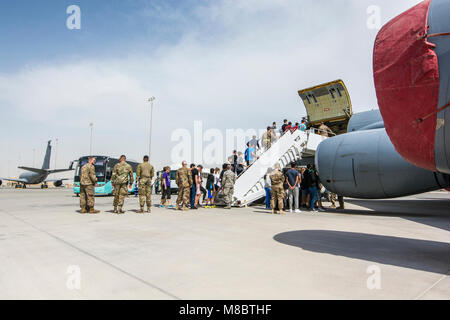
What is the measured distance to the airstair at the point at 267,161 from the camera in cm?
1209

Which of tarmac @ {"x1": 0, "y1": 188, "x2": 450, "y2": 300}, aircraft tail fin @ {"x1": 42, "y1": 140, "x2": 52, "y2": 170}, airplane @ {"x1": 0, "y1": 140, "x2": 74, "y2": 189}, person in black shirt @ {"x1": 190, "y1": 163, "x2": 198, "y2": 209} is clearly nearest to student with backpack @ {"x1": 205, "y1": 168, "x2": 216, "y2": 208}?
person in black shirt @ {"x1": 190, "y1": 163, "x2": 198, "y2": 209}

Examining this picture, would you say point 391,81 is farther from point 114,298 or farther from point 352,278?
point 114,298

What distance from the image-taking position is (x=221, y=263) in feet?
11.6

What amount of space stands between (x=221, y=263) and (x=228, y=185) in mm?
7818

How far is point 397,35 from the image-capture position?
369 cm

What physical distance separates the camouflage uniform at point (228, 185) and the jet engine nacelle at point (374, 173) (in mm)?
4443

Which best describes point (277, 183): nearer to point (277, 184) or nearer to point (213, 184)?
point (277, 184)

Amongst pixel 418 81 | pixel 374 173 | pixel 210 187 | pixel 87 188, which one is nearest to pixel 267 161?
pixel 210 187

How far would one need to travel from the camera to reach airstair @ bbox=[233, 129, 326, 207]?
39.7 ft

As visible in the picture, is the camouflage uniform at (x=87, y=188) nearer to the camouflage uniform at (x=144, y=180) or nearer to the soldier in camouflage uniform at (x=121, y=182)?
the soldier in camouflage uniform at (x=121, y=182)

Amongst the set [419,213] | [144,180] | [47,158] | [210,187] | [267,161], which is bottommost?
[419,213]

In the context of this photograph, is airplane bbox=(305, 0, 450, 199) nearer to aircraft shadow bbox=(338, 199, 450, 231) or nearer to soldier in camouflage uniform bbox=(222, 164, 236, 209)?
aircraft shadow bbox=(338, 199, 450, 231)

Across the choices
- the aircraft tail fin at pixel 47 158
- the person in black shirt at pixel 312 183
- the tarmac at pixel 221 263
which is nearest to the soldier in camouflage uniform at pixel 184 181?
the tarmac at pixel 221 263

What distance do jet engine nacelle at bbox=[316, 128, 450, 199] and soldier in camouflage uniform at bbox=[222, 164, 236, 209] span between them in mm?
4443
